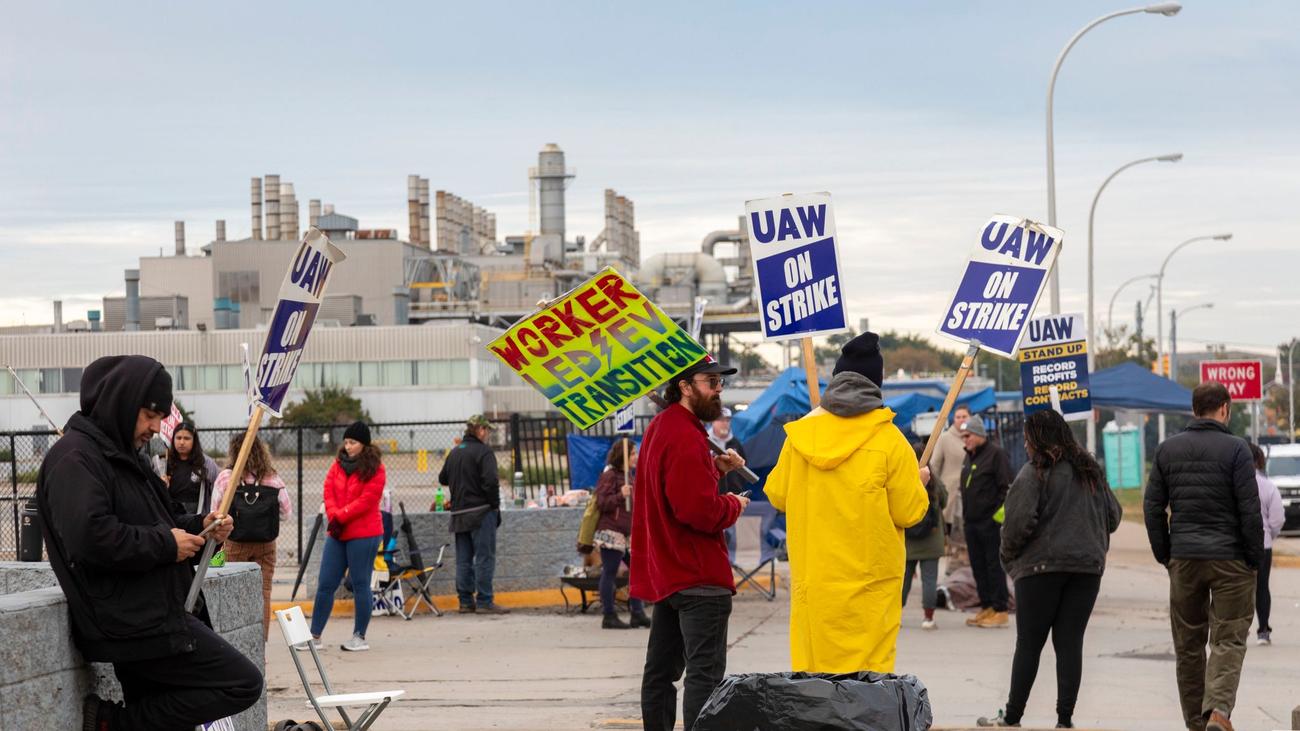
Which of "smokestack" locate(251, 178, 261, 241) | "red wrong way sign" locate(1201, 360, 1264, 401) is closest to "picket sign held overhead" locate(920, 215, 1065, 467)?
"red wrong way sign" locate(1201, 360, 1264, 401)

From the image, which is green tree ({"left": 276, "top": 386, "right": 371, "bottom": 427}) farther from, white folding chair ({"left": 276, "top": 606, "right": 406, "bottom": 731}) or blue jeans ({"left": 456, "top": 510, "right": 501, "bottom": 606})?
white folding chair ({"left": 276, "top": 606, "right": 406, "bottom": 731})

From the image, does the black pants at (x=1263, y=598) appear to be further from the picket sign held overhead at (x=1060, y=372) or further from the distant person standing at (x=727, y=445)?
the distant person standing at (x=727, y=445)

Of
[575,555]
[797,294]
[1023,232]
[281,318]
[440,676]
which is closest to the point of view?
[281,318]

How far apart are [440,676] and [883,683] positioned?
712cm

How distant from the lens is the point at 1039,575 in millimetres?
9328

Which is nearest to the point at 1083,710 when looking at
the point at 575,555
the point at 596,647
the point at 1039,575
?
the point at 1039,575

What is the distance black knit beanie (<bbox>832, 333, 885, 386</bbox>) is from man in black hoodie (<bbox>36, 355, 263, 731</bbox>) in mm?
2690

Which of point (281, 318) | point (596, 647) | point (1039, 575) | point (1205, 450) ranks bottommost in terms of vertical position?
point (596, 647)

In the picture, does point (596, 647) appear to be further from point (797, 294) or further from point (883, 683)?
point (883, 683)

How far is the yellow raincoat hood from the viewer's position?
6996mm

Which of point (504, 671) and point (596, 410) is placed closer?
point (596, 410)

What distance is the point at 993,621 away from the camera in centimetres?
1573

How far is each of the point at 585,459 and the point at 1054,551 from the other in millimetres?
12157

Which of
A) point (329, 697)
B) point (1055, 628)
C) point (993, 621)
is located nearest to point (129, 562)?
point (329, 697)
